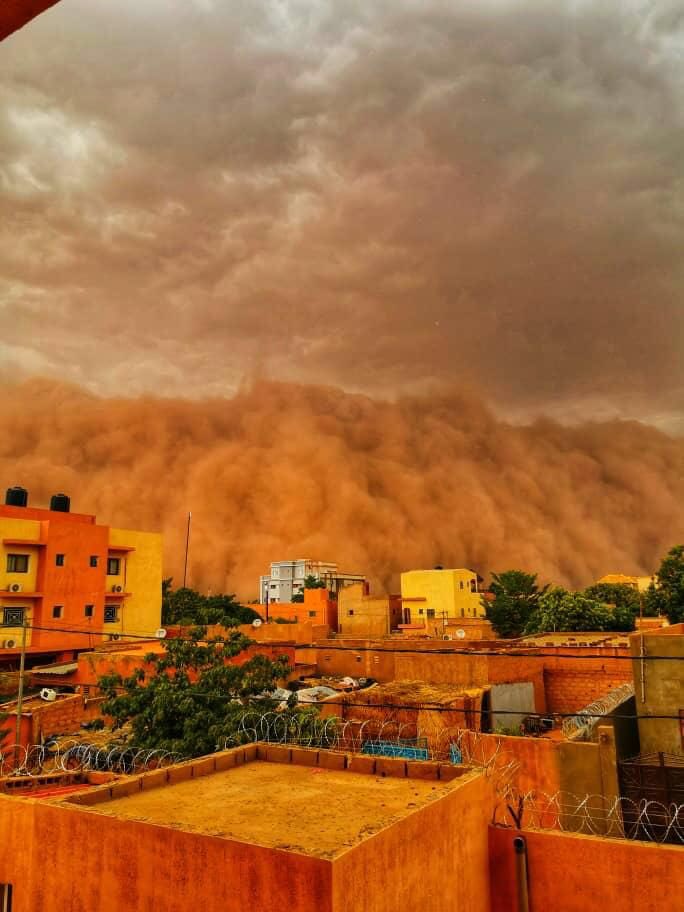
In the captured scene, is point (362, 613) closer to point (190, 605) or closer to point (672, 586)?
point (190, 605)

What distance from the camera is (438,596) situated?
5691cm

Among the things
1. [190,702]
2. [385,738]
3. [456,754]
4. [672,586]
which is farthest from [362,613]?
[456,754]

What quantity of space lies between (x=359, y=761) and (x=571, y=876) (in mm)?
2223

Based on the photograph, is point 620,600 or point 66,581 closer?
point 66,581

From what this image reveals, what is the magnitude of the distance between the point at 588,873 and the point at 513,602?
40361 mm

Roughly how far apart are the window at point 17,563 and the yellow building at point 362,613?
927 inches

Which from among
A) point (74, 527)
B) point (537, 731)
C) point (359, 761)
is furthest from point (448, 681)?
point (74, 527)

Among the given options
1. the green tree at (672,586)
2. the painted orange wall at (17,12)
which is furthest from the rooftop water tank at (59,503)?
the painted orange wall at (17,12)

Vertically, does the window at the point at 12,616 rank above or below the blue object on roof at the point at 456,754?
above

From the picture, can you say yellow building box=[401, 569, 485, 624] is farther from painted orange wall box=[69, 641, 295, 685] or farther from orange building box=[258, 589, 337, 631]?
painted orange wall box=[69, 641, 295, 685]

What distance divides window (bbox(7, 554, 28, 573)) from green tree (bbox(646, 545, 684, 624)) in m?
29.8

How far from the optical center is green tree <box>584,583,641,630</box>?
36.7 m

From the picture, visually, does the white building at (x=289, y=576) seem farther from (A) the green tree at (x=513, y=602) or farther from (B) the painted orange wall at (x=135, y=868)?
(B) the painted orange wall at (x=135, y=868)

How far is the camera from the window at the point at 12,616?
28422mm
